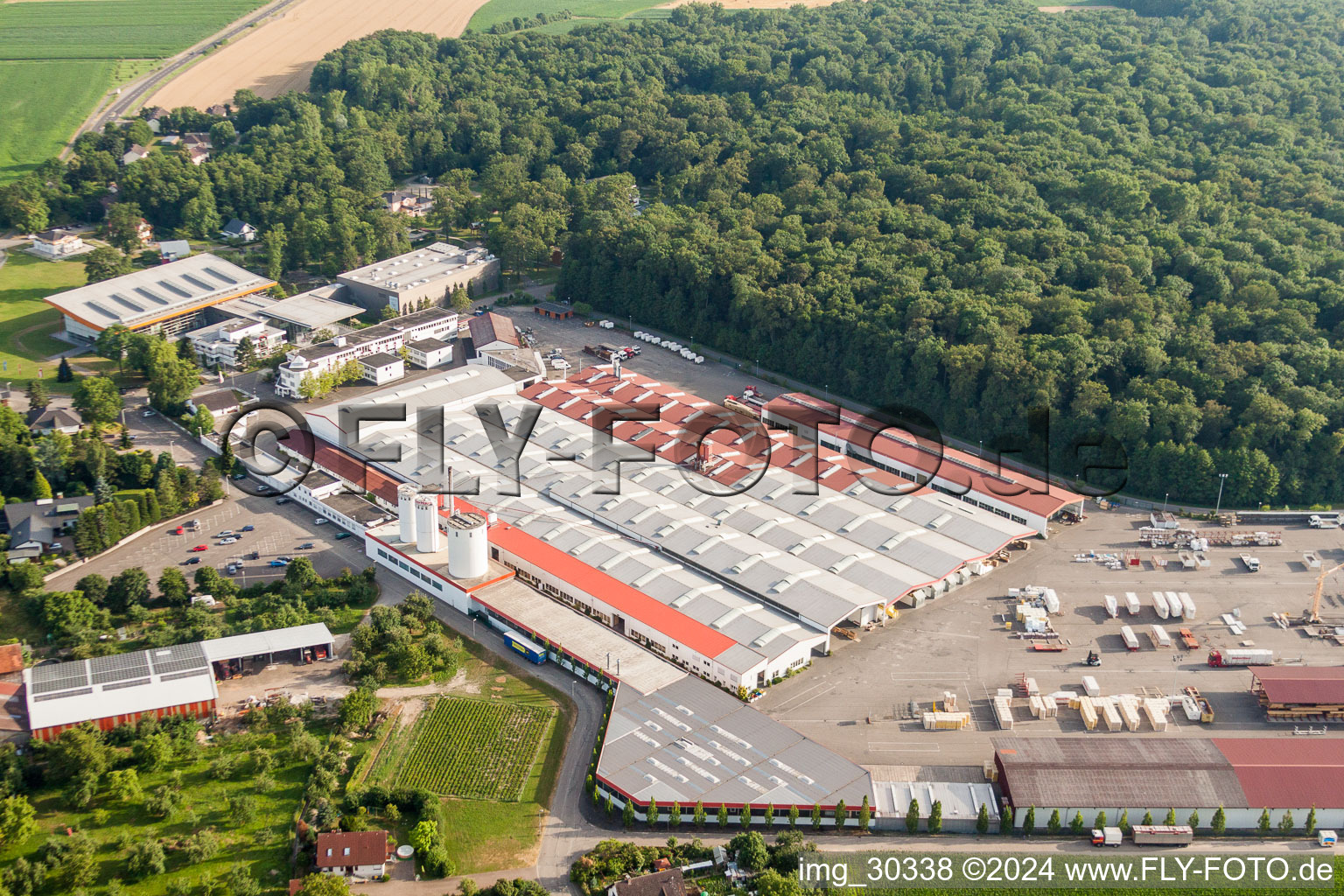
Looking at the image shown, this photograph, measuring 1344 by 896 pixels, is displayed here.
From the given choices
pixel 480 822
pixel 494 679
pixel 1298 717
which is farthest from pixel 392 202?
pixel 1298 717

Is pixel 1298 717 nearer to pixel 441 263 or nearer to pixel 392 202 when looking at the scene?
pixel 441 263

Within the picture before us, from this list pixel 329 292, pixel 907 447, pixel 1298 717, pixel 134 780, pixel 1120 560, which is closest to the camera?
pixel 134 780

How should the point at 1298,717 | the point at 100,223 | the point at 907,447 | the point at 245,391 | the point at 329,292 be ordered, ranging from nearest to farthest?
the point at 1298,717
the point at 907,447
the point at 245,391
the point at 329,292
the point at 100,223

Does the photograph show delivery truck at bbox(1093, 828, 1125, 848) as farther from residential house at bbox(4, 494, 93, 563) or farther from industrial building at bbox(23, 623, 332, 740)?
residential house at bbox(4, 494, 93, 563)

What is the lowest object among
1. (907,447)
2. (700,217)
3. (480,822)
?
(480,822)

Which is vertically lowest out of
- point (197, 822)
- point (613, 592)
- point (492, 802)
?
point (492, 802)

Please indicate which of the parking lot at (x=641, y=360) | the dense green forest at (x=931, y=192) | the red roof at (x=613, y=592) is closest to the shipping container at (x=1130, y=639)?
the dense green forest at (x=931, y=192)

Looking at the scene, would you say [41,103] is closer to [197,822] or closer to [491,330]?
[491,330]

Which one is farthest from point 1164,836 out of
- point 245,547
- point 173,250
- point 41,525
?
point 173,250
